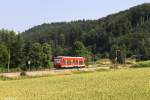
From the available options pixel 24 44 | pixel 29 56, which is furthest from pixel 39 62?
pixel 24 44

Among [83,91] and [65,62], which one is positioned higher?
[65,62]

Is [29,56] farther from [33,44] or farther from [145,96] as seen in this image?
[145,96]

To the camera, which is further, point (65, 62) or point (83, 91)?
point (65, 62)

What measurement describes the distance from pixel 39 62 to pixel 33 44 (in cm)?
483

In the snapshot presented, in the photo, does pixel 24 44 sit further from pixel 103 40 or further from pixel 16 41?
pixel 103 40

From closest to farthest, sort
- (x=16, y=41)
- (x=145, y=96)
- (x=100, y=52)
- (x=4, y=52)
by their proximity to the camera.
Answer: (x=145, y=96) < (x=4, y=52) < (x=16, y=41) < (x=100, y=52)

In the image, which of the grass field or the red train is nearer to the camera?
the grass field

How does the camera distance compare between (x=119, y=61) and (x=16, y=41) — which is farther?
(x=119, y=61)

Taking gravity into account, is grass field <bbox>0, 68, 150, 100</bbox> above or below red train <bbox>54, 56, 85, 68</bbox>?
below

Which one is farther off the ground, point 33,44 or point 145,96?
point 33,44

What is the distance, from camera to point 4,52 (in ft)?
289

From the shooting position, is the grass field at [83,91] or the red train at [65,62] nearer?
the grass field at [83,91]

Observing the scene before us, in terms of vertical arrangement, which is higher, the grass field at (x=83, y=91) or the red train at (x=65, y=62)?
the red train at (x=65, y=62)

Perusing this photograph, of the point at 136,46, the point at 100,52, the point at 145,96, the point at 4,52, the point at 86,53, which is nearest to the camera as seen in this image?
the point at 145,96
